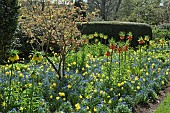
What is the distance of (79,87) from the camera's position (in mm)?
6039

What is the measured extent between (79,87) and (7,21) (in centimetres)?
188

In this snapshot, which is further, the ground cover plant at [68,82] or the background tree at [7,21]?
the background tree at [7,21]

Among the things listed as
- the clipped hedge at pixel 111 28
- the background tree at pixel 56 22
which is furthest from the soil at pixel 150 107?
the clipped hedge at pixel 111 28

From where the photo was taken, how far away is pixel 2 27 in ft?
19.3

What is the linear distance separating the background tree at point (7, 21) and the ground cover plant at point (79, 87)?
0.61 metres

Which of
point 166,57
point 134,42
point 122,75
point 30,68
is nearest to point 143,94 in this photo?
point 122,75

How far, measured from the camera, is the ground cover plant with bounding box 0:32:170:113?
16.6ft

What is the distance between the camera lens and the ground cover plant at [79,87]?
5.05 meters

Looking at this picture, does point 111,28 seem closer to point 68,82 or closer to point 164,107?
point 68,82

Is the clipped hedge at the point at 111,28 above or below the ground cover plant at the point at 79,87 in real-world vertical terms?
above

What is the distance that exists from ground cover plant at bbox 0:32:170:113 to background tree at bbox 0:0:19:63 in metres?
0.61

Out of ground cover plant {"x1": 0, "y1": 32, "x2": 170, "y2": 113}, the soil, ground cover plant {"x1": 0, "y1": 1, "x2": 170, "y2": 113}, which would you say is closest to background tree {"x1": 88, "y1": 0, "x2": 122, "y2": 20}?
ground cover plant {"x1": 0, "y1": 32, "x2": 170, "y2": 113}

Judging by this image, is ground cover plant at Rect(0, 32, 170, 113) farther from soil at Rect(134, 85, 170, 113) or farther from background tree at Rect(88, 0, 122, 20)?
background tree at Rect(88, 0, 122, 20)

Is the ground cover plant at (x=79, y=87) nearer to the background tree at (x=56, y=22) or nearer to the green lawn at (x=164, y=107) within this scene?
the green lawn at (x=164, y=107)
